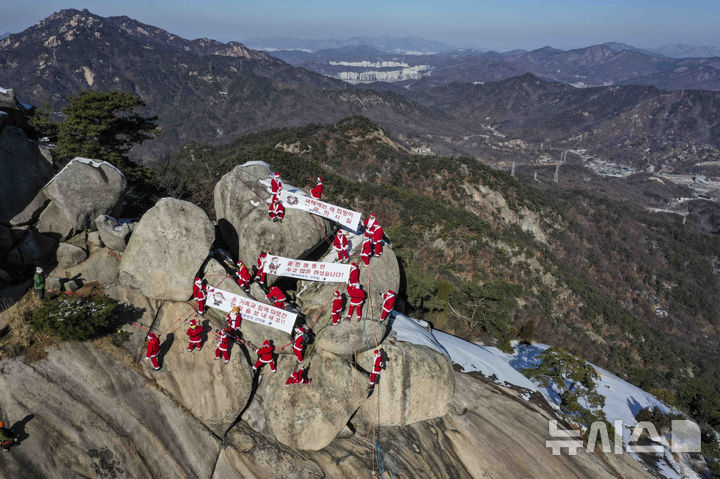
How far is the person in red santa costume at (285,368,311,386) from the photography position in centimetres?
1374

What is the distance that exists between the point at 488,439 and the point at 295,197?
1351cm

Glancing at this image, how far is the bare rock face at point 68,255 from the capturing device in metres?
15.2

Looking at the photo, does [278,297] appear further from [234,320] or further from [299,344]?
[299,344]

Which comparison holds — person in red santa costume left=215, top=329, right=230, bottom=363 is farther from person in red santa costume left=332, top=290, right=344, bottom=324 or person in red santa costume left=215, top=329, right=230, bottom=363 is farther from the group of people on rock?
person in red santa costume left=332, top=290, right=344, bottom=324

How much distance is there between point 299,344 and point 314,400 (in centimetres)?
216

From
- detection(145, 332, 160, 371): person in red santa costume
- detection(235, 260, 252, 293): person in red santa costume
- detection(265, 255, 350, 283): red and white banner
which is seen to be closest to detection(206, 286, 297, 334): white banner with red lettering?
detection(235, 260, 252, 293): person in red santa costume

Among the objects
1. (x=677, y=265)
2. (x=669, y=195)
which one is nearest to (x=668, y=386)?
(x=677, y=265)

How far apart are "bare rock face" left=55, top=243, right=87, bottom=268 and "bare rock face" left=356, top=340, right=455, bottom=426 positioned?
12.8 metres

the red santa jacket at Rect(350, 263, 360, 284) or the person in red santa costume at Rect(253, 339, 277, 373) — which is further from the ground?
the red santa jacket at Rect(350, 263, 360, 284)

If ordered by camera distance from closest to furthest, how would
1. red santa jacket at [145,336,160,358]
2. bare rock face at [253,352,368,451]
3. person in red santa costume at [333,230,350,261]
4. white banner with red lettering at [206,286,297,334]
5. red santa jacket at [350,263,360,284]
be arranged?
red santa jacket at [145,336,160,358] → bare rock face at [253,352,368,451] → white banner with red lettering at [206,286,297,334] → red santa jacket at [350,263,360,284] → person in red santa costume at [333,230,350,261]

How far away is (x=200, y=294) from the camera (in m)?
14.5

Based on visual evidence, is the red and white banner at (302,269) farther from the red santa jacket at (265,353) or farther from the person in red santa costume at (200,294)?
the red santa jacket at (265,353)

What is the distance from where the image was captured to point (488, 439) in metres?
14.7

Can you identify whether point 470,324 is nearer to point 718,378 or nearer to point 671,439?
point 671,439
